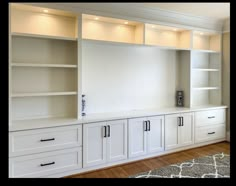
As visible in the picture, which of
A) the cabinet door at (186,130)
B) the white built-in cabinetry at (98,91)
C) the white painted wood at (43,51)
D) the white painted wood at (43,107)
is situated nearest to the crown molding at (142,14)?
the white built-in cabinetry at (98,91)

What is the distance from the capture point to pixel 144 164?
310 centimetres

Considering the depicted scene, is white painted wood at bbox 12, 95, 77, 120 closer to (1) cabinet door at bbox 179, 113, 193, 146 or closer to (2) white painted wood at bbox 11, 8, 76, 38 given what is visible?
(2) white painted wood at bbox 11, 8, 76, 38

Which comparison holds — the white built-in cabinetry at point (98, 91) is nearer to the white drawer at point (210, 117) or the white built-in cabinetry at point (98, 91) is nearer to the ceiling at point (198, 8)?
the white drawer at point (210, 117)

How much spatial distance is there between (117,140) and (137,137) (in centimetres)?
38

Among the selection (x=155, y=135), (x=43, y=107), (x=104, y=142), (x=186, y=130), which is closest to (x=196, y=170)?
(x=155, y=135)

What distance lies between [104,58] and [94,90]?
599 mm

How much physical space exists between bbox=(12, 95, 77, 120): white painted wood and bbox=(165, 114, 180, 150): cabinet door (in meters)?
1.70

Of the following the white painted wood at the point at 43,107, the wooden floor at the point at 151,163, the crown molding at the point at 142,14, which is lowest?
the wooden floor at the point at 151,163

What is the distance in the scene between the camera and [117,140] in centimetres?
303

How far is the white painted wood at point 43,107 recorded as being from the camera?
2752mm

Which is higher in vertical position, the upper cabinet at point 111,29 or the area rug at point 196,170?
the upper cabinet at point 111,29

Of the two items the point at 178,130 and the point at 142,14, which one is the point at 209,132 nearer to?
the point at 178,130

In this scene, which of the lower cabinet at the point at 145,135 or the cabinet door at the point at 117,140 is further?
the lower cabinet at the point at 145,135

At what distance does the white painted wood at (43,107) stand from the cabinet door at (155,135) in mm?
1348
